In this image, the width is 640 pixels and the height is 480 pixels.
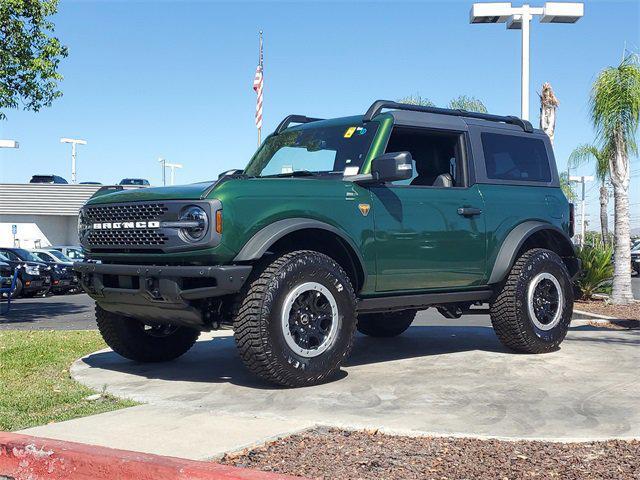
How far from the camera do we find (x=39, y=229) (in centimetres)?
4806

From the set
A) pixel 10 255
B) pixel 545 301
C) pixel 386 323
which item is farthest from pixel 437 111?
pixel 10 255

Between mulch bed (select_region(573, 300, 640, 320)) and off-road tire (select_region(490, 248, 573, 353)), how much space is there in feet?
16.3

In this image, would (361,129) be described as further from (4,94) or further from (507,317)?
(4,94)

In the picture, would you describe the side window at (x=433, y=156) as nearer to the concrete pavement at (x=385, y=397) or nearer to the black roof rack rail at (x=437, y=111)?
the black roof rack rail at (x=437, y=111)

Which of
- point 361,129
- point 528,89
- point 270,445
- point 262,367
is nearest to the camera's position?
point 270,445

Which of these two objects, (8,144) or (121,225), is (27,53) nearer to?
(121,225)

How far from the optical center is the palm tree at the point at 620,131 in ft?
53.5

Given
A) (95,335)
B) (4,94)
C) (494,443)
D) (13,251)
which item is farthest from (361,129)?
(13,251)

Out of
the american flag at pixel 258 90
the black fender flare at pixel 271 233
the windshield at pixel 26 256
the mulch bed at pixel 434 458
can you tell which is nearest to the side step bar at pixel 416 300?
the black fender flare at pixel 271 233

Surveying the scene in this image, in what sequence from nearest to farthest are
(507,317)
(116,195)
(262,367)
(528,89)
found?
(262,367) < (116,195) < (507,317) < (528,89)

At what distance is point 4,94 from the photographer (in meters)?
12.8

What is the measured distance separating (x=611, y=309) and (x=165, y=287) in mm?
10831

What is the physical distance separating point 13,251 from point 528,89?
15905 millimetres

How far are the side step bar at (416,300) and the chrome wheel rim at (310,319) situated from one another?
1.61 ft
